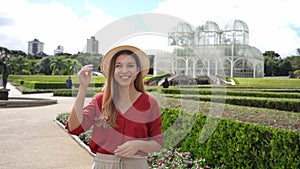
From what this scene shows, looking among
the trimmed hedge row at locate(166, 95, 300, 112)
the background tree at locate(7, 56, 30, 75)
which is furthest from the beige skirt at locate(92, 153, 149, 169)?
the background tree at locate(7, 56, 30, 75)

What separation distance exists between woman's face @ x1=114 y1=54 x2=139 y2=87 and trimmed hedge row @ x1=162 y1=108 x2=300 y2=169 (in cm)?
125

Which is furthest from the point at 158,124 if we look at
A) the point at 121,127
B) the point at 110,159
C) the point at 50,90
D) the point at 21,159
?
the point at 50,90

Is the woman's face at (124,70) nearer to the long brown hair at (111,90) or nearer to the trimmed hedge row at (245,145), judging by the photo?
the long brown hair at (111,90)

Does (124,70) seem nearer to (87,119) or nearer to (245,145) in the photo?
(87,119)

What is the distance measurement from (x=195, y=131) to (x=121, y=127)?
3421 millimetres

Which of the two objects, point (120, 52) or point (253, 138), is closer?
point (120, 52)

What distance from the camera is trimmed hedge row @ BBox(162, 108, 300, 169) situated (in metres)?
3.42

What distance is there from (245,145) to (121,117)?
2685 mm

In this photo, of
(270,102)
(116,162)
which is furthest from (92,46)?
(270,102)

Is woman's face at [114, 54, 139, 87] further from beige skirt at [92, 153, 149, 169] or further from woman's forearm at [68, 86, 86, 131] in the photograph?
beige skirt at [92, 153, 149, 169]

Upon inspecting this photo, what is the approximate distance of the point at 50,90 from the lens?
27578 mm

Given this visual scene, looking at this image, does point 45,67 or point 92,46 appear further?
point 45,67

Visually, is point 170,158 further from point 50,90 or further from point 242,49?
point 242,49

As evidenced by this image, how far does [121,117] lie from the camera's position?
1722 mm
